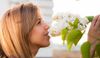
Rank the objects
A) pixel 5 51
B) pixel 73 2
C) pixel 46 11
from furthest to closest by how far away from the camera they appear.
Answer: pixel 46 11 < pixel 73 2 < pixel 5 51

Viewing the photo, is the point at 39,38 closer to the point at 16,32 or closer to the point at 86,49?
the point at 16,32

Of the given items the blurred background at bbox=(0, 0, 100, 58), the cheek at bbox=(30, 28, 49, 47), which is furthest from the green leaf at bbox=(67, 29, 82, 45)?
the blurred background at bbox=(0, 0, 100, 58)

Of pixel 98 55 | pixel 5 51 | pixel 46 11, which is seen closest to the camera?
pixel 98 55

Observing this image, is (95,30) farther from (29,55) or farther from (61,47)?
(61,47)

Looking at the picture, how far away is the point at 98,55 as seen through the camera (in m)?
0.88

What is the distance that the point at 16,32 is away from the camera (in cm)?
104

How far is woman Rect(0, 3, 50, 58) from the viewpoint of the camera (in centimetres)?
104

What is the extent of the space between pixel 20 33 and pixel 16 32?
16mm

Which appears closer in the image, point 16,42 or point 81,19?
point 81,19

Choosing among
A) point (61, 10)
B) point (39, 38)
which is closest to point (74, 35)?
point (39, 38)

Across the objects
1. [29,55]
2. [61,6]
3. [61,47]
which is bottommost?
[61,47]

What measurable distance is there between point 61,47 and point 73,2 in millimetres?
243

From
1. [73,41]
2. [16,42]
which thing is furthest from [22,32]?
[73,41]

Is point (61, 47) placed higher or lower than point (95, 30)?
lower
